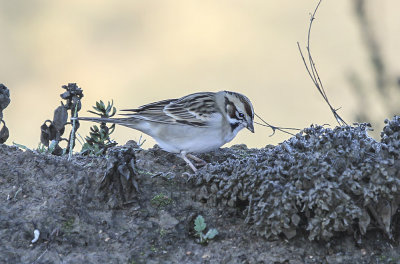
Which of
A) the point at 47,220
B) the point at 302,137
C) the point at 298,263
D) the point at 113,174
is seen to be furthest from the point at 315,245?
the point at 47,220

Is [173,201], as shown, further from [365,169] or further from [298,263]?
[365,169]

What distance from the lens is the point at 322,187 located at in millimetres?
5531

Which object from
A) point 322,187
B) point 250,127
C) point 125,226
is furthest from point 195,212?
point 250,127

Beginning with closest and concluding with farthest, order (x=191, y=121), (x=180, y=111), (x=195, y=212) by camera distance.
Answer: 1. (x=195, y=212)
2. (x=191, y=121)
3. (x=180, y=111)

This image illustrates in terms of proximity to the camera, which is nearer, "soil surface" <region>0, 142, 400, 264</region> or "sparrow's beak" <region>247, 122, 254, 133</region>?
"soil surface" <region>0, 142, 400, 264</region>

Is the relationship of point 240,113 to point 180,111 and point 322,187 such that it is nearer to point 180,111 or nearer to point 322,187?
point 180,111

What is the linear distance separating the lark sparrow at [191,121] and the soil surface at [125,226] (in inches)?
26.4

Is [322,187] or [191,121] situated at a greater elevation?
[191,121]

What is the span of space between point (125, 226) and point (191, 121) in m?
1.99

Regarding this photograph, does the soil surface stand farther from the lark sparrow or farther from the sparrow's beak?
the sparrow's beak

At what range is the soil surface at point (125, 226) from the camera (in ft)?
18.2

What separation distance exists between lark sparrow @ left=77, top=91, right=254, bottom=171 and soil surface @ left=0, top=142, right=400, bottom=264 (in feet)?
2.20

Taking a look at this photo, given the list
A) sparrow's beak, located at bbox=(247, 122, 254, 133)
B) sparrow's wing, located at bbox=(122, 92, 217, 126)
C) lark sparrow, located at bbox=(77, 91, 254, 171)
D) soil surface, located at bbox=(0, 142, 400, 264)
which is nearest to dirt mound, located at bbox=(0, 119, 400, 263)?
soil surface, located at bbox=(0, 142, 400, 264)

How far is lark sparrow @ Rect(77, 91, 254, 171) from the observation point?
24.3 feet
